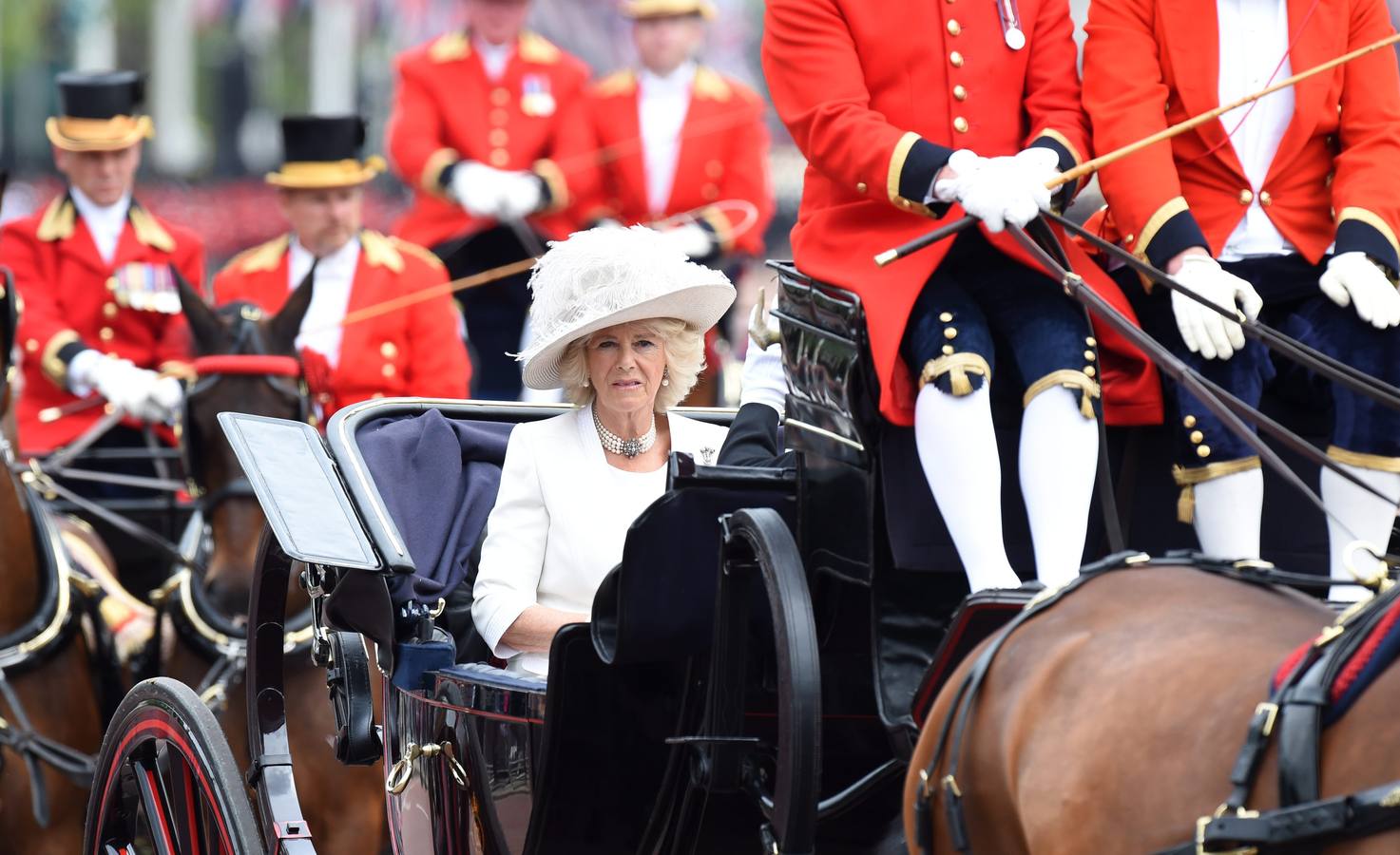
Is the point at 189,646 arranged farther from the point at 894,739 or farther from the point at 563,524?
the point at 894,739

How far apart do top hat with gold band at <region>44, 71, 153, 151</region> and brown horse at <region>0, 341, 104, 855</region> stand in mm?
2377

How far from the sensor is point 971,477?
3.45 m

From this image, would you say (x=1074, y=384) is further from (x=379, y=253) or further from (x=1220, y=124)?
(x=379, y=253)

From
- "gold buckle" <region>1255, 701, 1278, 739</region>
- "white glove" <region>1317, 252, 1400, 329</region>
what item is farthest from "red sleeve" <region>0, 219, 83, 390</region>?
"gold buckle" <region>1255, 701, 1278, 739</region>

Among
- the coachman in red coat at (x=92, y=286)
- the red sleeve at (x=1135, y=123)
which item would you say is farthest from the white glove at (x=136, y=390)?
the red sleeve at (x=1135, y=123)

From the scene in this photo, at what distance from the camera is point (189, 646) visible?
551 centimetres

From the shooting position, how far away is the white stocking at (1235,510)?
11.4 ft

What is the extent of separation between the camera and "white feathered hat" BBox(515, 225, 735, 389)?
384 centimetres


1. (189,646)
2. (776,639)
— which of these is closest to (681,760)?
(776,639)

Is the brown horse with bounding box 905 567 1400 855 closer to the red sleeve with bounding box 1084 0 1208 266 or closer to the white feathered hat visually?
the red sleeve with bounding box 1084 0 1208 266

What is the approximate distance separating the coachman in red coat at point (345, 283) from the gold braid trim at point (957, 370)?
11.8 feet

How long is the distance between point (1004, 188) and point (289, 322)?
2.98 meters

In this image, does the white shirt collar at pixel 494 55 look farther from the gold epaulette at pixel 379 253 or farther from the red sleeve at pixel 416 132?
the gold epaulette at pixel 379 253

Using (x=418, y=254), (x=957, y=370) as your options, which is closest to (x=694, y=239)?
(x=418, y=254)
